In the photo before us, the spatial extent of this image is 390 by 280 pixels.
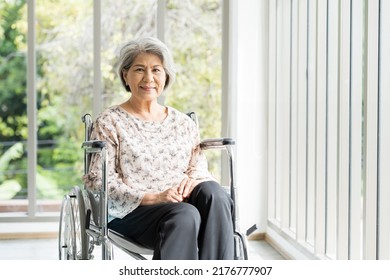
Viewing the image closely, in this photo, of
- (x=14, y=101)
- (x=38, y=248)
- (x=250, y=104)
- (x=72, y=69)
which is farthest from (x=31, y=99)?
(x=250, y=104)

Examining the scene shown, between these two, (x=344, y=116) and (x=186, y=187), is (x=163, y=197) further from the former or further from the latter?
(x=344, y=116)

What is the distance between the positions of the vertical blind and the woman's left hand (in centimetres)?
53

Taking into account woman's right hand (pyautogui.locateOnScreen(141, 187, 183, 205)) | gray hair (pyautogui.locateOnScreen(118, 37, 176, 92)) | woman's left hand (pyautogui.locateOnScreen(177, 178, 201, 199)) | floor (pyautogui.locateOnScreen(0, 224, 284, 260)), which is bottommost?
floor (pyautogui.locateOnScreen(0, 224, 284, 260))

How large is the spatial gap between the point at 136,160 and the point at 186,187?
0.20 m

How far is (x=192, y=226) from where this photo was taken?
75.1 inches

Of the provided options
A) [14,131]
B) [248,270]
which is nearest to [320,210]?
[248,270]

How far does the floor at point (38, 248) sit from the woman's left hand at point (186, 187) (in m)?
1.04

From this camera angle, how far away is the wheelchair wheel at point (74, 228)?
215 cm

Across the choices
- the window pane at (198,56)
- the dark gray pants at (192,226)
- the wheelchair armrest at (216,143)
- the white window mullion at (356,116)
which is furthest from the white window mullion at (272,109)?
the dark gray pants at (192,226)

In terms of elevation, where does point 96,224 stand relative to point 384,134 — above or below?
below

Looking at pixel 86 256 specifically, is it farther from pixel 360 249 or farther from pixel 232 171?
pixel 360 249

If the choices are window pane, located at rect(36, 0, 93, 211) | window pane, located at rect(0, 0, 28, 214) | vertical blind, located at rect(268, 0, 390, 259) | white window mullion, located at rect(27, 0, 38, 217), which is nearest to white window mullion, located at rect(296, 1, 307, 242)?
vertical blind, located at rect(268, 0, 390, 259)

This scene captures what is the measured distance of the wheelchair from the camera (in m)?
2.02

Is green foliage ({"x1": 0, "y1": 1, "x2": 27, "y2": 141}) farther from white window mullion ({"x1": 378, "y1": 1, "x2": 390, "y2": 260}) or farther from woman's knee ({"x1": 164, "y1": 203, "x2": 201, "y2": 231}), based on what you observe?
white window mullion ({"x1": 378, "y1": 1, "x2": 390, "y2": 260})
